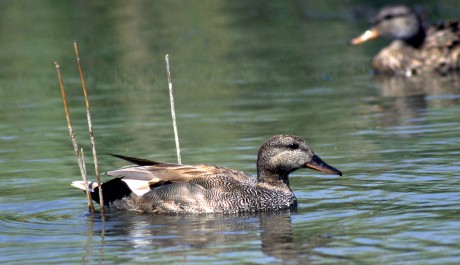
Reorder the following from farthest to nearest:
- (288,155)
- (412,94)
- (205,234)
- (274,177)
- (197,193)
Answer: (412,94)
(274,177)
(288,155)
(197,193)
(205,234)

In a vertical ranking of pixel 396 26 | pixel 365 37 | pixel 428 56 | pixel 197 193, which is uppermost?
pixel 396 26

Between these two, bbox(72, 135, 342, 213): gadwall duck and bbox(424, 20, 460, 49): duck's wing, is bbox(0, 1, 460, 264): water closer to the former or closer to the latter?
bbox(72, 135, 342, 213): gadwall duck

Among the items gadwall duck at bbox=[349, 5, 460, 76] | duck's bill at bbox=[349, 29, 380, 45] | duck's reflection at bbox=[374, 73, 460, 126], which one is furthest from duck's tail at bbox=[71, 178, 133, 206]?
duck's bill at bbox=[349, 29, 380, 45]

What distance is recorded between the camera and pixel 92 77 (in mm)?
21016

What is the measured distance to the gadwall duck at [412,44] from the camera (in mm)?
21125

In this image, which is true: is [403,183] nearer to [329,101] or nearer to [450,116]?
[450,116]

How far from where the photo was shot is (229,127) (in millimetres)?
15977

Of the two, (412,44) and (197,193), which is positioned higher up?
(412,44)

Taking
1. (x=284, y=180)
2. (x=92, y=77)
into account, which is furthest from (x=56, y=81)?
(x=284, y=180)

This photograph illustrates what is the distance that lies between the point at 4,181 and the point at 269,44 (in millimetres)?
11803

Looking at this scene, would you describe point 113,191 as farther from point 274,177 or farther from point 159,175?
point 274,177

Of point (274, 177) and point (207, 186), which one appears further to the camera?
point (274, 177)

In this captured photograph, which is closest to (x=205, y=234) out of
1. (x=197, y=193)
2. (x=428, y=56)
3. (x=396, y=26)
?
(x=197, y=193)

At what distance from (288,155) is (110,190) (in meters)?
1.73
